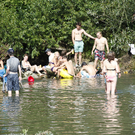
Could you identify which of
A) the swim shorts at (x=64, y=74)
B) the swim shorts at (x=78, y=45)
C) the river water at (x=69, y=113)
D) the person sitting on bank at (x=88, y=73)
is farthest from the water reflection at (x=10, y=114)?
the swim shorts at (x=78, y=45)

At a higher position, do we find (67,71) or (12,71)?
(12,71)

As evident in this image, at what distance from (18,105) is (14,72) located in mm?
1883

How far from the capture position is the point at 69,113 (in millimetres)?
8031

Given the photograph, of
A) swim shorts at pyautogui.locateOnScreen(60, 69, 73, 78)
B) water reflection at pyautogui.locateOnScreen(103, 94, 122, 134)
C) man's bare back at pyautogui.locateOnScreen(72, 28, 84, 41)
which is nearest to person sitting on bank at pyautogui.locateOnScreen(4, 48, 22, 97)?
water reflection at pyautogui.locateOnScreen(103, 94, 122, 134)

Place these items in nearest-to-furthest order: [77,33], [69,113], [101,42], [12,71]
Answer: [69,113] → [12,71] → [101,42] → [77,33]

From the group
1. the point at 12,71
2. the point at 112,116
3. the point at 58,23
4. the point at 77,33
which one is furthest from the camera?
the point at 58,23

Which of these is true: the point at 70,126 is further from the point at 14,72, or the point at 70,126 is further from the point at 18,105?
the point at 14,72

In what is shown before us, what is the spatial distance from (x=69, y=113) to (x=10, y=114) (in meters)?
1.22

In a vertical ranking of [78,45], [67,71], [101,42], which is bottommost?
[67,71]

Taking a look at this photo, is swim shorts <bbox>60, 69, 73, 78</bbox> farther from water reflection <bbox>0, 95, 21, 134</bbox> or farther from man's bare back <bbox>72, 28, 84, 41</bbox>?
water reflection <bbox>0, 95, 21, 134</bbox>

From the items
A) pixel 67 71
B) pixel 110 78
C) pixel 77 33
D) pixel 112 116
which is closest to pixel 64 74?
pixel 67 71

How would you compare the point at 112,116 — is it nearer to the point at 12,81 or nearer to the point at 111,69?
the point at 111,69

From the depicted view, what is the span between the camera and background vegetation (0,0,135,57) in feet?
73.0

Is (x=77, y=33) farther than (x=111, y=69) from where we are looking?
Yes
